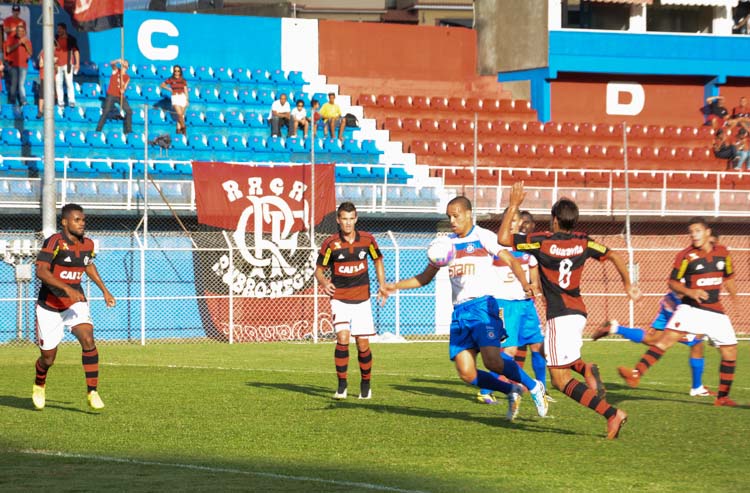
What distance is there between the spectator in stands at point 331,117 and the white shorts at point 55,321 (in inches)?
715

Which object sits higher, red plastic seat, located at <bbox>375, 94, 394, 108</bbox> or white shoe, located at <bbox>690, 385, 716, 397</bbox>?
red plastic seat, located at <bbox>375, 94, 394, 108</bbox>

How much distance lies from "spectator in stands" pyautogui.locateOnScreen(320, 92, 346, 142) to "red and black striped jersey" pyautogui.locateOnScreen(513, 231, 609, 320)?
64.9 feet

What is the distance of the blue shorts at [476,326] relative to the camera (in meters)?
11.3

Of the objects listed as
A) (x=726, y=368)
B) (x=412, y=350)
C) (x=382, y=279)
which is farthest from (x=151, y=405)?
(x=412, y=350)

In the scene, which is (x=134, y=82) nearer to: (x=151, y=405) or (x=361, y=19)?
(x=361, y=19)

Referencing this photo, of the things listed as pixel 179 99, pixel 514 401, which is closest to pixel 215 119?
pixel 179 99

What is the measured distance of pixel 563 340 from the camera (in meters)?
10.9

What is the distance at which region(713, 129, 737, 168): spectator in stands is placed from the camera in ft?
109

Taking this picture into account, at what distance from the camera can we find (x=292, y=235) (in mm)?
26062

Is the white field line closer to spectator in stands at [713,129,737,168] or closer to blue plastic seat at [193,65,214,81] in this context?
blue plastic seat at [193,65,214,81]

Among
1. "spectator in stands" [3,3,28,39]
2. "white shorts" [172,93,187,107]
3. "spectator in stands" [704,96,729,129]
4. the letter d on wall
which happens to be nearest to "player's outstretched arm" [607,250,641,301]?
"white shorts" [172,93,187,107]

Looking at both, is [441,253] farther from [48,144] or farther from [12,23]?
[12,23]

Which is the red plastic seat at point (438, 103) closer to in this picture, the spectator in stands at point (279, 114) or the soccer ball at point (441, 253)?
the spectator in stands at point (279, 114)

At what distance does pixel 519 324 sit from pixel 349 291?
1.91 meters
